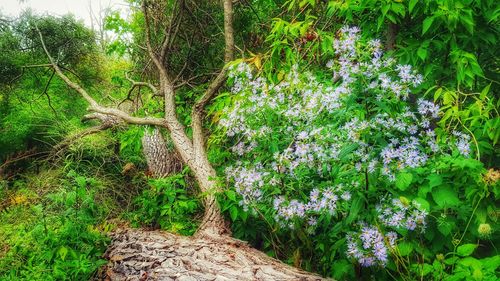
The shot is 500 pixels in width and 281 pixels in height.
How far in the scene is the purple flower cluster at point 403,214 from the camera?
2.26m

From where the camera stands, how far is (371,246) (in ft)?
7.89

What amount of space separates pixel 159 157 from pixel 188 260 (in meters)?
3.23

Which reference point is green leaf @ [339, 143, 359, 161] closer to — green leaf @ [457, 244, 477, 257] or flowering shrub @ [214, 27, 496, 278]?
flowering shrub @ [214, 27, 496, 278]

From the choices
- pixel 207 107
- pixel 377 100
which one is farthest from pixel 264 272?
pixel 207 107

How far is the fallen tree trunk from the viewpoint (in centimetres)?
→ 276

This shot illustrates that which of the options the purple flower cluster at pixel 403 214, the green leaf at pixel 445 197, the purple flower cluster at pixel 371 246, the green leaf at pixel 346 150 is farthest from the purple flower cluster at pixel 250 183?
the green leaf at pixel 445 197

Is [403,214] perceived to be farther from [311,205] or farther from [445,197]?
[311,205]

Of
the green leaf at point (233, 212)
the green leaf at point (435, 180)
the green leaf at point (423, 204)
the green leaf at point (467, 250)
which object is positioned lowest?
the green leaf at point (233, 212)

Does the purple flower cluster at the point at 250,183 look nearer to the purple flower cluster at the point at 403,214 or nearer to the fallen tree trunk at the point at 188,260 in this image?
the fallen tree trunk at the point at 188,260

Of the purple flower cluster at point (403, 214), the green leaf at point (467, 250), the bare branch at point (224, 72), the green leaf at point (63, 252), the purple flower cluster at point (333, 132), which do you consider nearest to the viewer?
the green leaf at point (467, 250)

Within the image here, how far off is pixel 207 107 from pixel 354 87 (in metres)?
3.04

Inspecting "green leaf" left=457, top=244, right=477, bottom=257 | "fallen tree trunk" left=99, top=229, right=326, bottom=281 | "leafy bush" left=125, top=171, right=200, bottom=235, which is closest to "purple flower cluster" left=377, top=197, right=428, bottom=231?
"green leaf" left=457, top=244, right=477, bottom=257

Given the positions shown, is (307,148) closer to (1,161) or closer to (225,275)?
(225,275)

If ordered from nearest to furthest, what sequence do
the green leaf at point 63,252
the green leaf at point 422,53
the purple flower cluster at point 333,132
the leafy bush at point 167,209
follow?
the purple flower cluster at point 333,132, the green leaf at point 422,53, the green leaf at point 63,252, the leafy bush at point 167,209
